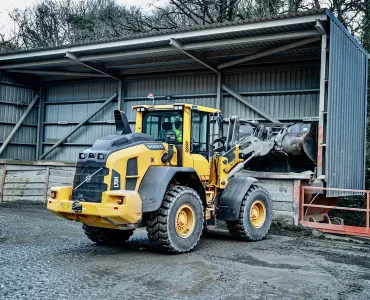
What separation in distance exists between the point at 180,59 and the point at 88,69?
14.9ft

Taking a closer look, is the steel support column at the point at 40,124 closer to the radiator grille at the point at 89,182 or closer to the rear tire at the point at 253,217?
the rear tire at the point at 253,217

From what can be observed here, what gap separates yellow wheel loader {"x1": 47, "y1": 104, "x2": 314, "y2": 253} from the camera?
7262mm

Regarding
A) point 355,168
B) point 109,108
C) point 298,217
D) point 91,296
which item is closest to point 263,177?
point 298,217

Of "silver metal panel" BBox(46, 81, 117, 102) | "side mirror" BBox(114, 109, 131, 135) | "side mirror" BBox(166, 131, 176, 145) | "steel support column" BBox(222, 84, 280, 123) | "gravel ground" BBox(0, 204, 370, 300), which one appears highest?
"silver metal panel" BBox(46, 81, 117, 102)

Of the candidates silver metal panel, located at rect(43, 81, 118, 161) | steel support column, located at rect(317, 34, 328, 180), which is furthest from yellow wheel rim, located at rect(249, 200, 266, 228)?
silver metal panel, located at rect(43, 81, 118, 161)

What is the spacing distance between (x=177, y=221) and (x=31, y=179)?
9.66m

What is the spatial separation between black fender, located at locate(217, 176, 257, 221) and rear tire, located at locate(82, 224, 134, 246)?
1.81 metres

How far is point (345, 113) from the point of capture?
12.4m

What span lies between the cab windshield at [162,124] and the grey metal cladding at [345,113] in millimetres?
4714

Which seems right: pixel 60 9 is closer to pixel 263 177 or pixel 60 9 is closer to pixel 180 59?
pixel 180 59

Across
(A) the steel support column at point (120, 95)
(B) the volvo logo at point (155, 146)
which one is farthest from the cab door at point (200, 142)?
(A) the steel support column at point (120, 95)

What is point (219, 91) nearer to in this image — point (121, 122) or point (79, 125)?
point (79, 125)

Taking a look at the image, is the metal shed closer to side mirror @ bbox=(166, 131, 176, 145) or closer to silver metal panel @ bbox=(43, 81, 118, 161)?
silver metal panel @ bbox=(43, 81, 118, 161)

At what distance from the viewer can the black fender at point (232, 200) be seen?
891 cm
